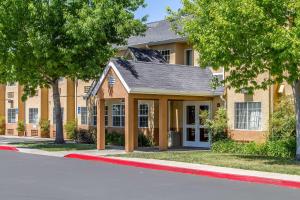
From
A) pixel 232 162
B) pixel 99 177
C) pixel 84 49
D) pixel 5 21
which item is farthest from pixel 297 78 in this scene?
pixel 5 21

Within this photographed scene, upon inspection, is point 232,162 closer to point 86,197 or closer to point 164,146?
point 164,146

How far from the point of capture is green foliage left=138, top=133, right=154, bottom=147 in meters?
29.0

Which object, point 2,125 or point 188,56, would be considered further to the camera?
point 2,125

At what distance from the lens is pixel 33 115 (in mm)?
41031

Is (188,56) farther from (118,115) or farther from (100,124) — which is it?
(100,124)

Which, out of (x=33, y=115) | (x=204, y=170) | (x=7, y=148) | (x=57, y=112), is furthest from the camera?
(x=33, y=115)

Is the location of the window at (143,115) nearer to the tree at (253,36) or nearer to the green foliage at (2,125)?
the tree at (253,36)

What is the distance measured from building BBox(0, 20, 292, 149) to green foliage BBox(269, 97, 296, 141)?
0.70 meters

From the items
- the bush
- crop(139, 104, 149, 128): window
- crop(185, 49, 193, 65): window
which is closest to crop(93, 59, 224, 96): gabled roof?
crop(185, 49, 193, 65): window

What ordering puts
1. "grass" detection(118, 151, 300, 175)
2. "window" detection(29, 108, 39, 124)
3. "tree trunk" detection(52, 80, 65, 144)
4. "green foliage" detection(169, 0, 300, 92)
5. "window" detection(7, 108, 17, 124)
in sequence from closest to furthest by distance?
"green foliage" detection(169, 0, 300, 92) → "grass" detection(118, 151, 300, 175) → "tree trunk" detection(52, 80, 65, 144) → "window" detection(29, 108, 39, 124) → "window" detection(7, 108, 17, 124)

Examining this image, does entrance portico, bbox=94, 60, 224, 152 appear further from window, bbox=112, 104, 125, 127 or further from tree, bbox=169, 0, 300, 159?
tree, bbox=169, 0, 300, 159

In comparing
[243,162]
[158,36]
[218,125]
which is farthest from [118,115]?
[243,162]

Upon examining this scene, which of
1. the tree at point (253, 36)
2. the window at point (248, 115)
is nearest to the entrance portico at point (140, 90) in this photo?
the window at point (248, 115)

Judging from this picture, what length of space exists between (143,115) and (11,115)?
17581 millimetres
